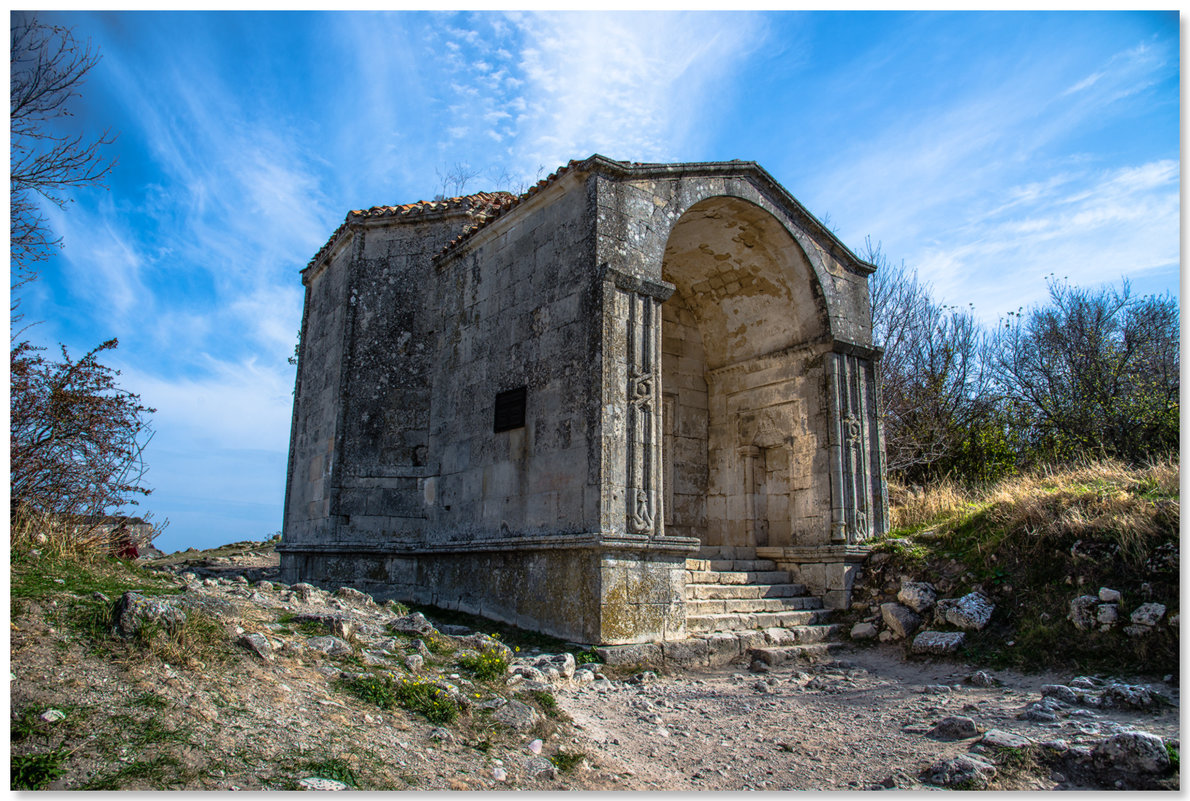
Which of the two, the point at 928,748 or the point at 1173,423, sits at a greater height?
the point at 1173,423

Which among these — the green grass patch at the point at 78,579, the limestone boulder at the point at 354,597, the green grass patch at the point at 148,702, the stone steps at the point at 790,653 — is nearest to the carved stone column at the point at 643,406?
Answer: the stone steps at the point at 790,653

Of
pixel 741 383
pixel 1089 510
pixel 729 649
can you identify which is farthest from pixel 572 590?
pixel 1089 510

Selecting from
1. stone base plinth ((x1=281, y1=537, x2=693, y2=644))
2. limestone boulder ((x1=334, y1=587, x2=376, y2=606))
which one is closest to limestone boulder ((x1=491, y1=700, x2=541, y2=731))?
stone base plinth ((x1=281, y1=537, x2=693, y2=644))

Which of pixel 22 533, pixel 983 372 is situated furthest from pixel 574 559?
pixel 983 372

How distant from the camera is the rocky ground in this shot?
3.53 metres

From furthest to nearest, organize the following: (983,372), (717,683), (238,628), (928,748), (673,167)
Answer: (983,372) → (673,167) → (717,683) → (238,628) → (928,748)

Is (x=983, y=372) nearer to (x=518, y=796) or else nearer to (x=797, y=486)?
(x=797, y=486)

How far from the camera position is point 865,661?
769 cm

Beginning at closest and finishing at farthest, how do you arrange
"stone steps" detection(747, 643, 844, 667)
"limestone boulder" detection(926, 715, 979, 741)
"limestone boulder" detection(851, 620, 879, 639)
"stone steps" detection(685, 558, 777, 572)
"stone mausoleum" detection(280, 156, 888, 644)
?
1. "limestone boulder" detection(926, 715, 979, 741)
2. "stone steps" detection(747, 643, 844, 667)
3. "stone mausoleum" detection(280, 156, 888, 644)
4. "limestone boulder" detection(851, 620, 879, 639)
5. "stone steps" detection(685, 558, 777, 572)

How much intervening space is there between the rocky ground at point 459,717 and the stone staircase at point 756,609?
3.85 ft

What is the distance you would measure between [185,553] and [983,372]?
19203 millimetres

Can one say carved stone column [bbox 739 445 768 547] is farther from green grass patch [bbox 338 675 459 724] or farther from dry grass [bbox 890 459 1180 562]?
green grass patch [bbox 338 675 459 724]

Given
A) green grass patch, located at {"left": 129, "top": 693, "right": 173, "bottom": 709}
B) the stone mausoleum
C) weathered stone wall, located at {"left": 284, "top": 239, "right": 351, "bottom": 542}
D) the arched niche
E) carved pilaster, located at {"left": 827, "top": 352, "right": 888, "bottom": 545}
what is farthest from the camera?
weathered stone wall, located at {"left": 284, "top": 239, "right": 351, "bottom": 542}

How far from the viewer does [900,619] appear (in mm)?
8148
